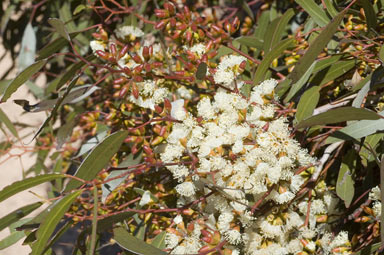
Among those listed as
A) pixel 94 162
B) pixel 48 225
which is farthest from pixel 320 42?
pixel 48 225

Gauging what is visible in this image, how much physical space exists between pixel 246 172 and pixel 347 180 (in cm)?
29

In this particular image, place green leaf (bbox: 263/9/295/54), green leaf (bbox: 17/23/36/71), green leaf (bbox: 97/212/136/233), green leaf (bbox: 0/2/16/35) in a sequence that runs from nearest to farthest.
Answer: green leaf (bbox: 97/212/136/233), green leaf (bbox: 263/9/295/54), green leaf (bbox: 17/23/36/71), green leaf (bbox: 0/2/16/35)

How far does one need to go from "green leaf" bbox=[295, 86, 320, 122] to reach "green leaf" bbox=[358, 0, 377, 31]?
8.1 inches

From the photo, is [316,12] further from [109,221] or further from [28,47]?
[28,47]

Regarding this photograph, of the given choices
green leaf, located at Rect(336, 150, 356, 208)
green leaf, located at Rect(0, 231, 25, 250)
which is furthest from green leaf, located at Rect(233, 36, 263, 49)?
green leaf, located at Rect(0, 231, 25, 250)

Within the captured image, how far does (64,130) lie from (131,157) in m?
0.22

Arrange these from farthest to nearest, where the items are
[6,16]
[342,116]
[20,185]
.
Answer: [6,16], [20,185], [342,116]

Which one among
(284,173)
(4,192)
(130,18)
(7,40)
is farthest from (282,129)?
(7,40)

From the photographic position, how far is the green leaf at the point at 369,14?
1.09 meters

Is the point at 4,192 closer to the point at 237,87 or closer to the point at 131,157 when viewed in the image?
the point at 131,157

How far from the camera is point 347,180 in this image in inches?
43.3

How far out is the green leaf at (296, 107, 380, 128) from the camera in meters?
0.85

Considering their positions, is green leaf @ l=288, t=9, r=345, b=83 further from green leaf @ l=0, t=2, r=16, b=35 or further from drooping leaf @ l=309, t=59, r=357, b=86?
green leaf @ l=0, t=2, r=16, b=35

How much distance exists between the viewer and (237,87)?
1.12 metres
